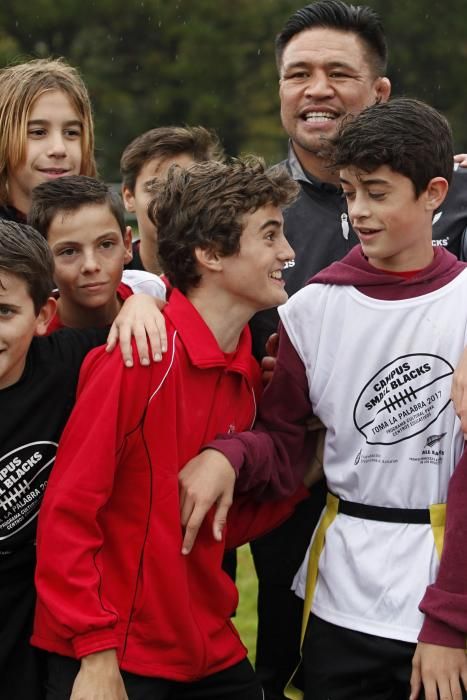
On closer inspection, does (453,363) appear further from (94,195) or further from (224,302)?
(94,195)

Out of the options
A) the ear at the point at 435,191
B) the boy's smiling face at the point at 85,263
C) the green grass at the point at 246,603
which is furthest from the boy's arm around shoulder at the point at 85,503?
the green grass at the point at 246,603

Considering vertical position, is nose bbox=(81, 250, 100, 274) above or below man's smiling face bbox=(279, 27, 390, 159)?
below

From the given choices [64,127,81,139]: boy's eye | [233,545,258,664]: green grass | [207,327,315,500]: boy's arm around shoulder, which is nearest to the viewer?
[207,327,315,500]: boy's arm around shoulder

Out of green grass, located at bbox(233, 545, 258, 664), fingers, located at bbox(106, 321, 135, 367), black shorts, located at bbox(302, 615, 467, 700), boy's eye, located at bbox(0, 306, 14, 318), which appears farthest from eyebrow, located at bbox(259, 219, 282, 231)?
green grass, located at bbox(233, 545, 258, 664)

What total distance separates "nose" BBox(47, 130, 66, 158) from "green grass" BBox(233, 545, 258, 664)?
277cm

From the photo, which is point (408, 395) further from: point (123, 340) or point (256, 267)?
point (123, 340)

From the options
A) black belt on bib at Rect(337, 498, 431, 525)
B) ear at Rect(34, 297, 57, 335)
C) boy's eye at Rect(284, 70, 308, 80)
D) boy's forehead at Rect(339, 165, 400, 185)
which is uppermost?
boy's eye at Rect(284, 70, 308, 80)

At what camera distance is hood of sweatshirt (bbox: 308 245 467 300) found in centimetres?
351

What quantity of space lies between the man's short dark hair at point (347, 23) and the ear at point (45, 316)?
5.92ft

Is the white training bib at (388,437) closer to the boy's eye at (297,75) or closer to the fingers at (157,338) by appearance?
the fingers at (157,338)

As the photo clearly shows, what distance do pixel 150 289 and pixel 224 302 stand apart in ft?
1.83

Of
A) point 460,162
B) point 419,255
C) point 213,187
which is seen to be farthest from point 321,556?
point 460,162

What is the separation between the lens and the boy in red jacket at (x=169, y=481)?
333 cm

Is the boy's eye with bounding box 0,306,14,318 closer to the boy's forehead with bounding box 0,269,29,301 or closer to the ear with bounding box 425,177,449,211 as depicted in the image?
the boy's forehead with bounding box 0,269,29,301
